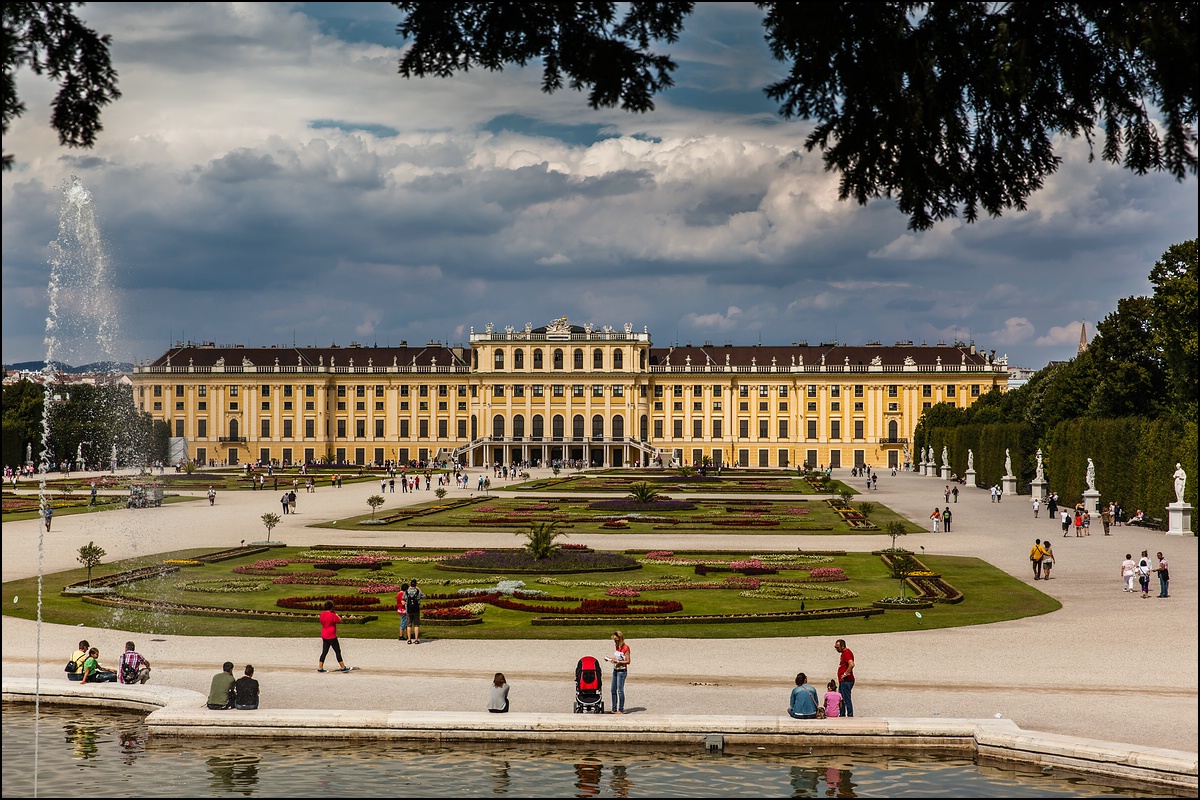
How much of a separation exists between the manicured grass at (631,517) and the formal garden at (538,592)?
25.2 ft

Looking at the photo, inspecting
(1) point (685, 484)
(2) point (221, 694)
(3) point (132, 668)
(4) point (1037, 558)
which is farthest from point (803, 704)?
(1) point (685, 484)

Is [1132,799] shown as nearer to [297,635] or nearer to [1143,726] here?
[1143,726]

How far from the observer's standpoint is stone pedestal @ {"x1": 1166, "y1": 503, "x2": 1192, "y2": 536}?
3797 centimetres

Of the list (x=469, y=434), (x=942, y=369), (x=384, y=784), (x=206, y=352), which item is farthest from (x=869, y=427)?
(x=384, y=784)

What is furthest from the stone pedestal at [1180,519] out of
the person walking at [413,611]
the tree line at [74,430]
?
the tree line at [74,430]

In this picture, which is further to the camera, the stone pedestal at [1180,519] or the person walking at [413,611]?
the stone pedestal at [1180,519]

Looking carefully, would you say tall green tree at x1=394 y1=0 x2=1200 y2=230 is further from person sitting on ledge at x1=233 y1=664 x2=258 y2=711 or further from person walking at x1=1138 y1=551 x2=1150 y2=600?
person walking at x1=1138 y1=551 x2=1150 y2=600

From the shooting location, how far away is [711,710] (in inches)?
582

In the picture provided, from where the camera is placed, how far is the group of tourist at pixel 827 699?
46.7 ft

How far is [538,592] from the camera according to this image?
2523cm

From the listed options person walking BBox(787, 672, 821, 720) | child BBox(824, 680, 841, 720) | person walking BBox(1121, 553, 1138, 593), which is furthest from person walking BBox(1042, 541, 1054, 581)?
person walking BBox(787, 672, 821, 720)

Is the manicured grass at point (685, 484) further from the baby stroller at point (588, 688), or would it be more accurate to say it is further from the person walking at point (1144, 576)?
the baby stroller at point (588, 688)

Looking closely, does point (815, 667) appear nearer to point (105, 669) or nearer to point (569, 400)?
point (105, 669)

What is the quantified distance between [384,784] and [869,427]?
107174mm
